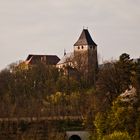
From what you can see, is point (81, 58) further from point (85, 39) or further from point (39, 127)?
point (39, 127)

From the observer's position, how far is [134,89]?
46.6 m

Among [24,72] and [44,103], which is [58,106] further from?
[24,72]

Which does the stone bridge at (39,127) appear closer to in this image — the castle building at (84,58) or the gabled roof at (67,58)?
the castle building at (84,58)

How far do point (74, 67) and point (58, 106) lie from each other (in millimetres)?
21344

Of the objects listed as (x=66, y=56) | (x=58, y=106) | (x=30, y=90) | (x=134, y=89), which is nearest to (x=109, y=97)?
(x=134, y=89)

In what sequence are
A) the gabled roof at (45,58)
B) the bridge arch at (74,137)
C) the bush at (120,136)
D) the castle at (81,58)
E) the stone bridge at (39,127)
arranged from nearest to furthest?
1. the bush at (120,136)
2. the stone bridge at (39,127)
3. the bridge arch at (74,137)
4. the castle at (81,58)
5. the gabled roof at (45,58)

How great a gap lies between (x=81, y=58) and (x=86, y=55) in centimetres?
220

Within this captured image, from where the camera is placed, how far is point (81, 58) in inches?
3575

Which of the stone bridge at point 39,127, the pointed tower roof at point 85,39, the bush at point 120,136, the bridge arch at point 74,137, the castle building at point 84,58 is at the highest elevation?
the pointed tower roof at point 85,39

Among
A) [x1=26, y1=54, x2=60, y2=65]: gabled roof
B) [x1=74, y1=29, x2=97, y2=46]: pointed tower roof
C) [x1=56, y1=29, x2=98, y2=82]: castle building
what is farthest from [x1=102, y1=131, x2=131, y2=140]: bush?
[x1=26, y1=54, x2=60, y2=65]: gabled roof

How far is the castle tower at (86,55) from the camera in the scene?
81.1 metres

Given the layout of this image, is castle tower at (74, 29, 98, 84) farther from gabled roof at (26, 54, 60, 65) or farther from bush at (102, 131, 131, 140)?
bush at (102, 131, 131, 140)

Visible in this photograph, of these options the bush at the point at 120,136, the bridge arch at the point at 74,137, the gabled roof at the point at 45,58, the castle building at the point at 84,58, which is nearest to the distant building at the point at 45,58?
the gabled roof at the point at 45,58

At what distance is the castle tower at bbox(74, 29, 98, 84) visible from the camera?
266ft
